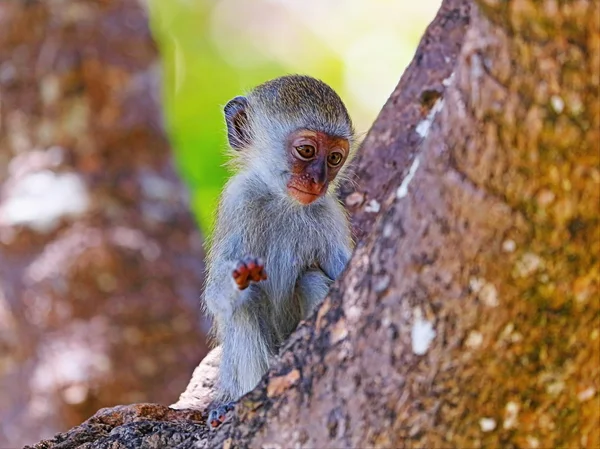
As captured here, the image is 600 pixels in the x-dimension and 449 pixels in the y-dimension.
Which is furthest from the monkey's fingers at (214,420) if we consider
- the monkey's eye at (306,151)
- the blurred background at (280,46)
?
the blurred background at (280,46)

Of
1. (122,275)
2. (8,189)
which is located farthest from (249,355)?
(8,189)

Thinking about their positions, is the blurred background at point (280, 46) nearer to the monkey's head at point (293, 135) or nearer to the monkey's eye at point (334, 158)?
the monkey's head at point (293, 135)

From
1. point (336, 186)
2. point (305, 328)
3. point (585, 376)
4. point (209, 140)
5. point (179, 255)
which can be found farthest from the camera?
point (209, 140)

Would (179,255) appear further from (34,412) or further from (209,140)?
(209,140)

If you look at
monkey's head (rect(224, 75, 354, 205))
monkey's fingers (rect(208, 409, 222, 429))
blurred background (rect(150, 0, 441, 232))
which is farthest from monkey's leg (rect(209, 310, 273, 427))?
blurred background (rect(150, 0, 441, 232))

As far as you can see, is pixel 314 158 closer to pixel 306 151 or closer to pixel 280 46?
pixel 306 151

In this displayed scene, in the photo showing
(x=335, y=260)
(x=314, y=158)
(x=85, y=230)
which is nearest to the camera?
(x=335, y=260)

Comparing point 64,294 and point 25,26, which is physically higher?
point 25,26

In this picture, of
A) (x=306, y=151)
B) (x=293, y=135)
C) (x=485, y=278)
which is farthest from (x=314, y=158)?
(x=485, y=278)
